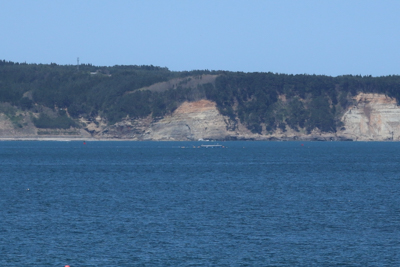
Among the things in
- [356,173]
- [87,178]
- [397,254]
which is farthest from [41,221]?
[356,173]

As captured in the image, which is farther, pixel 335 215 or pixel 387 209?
pixel 387 209

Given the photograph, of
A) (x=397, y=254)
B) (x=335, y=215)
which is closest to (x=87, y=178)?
(x=335, y=215)

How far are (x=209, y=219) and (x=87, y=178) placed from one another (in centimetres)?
3821

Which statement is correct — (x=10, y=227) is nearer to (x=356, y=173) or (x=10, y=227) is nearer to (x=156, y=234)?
(x=156, y=234)

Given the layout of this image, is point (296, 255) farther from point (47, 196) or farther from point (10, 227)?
point (47, 196)

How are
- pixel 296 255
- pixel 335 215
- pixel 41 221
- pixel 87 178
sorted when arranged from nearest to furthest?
pixel 296 255, pixel 41 221, pixel 335 215, pixel 87 178

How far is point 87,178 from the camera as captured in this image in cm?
7981

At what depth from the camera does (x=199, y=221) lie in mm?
44156

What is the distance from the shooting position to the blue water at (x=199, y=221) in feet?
110

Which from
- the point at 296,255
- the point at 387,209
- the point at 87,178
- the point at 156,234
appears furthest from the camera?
the point at 87,178

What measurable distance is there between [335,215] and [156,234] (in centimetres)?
1584

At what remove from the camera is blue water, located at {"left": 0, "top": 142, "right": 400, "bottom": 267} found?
33.7 m

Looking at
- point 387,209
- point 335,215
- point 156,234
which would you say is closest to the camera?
point 156,234

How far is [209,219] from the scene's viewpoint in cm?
4509
